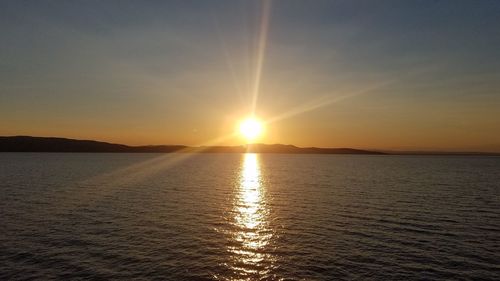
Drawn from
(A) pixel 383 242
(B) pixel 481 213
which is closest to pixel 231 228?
(A) pixel 383 242

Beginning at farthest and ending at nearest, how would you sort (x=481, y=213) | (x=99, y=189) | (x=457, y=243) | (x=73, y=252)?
(x=99, y=189), (x=481, y=213), (x=457, y=243), (x=73, y=252)

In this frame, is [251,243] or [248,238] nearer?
[251,243]

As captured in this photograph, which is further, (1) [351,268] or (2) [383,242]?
(2) [383,242]

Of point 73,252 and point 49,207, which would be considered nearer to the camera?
point 73,252

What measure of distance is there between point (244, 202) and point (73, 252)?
122 ft

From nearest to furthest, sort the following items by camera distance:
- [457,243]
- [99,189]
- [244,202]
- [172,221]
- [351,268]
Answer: [351,268]
[457,243]
[172,221]
[244,202]
[99,189]

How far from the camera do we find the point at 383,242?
37500 mm

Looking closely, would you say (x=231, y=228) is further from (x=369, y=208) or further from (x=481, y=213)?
(x=481, y=213)

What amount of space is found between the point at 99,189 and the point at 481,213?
254 feet

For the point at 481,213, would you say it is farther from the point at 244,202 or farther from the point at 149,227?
the point at 149,227

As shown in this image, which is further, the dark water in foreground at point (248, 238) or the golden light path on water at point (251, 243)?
the golden light path on water at point (251, 243)

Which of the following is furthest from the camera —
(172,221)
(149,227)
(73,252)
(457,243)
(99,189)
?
(99,189)

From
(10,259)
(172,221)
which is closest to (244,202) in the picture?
(172,221)

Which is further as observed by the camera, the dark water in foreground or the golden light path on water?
the golden light path on water
